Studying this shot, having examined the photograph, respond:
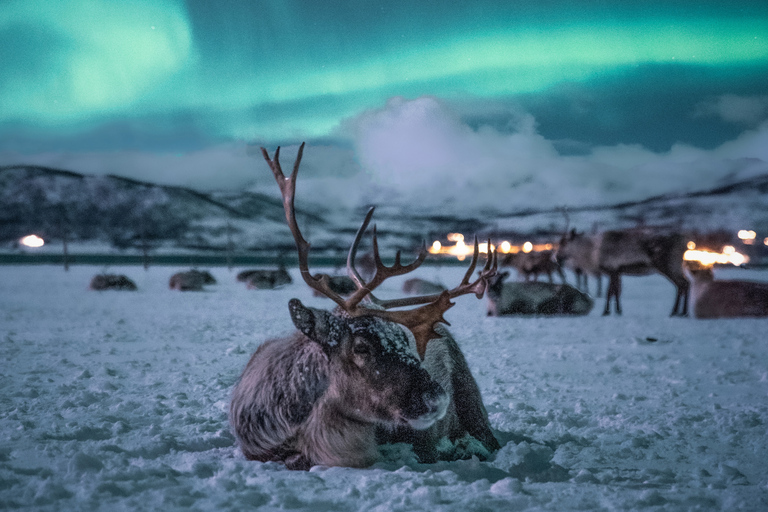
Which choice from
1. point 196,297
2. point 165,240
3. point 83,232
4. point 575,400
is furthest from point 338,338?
point 83,232

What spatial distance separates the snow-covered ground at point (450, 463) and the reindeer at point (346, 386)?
0.45ft

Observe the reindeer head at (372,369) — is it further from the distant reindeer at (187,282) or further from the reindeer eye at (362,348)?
the distant reindeer at (187,282)

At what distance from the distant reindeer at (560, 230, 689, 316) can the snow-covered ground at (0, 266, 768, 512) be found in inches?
131

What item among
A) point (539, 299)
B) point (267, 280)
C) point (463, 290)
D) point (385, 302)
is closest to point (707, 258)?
point (539, 299)

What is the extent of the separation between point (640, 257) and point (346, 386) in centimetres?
1224

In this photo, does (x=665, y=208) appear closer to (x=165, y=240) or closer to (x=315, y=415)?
(x=165, y=240)

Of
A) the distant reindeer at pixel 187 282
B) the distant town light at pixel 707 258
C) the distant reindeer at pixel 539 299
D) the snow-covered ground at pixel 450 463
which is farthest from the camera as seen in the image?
the distant reindeer at pixel 187 282

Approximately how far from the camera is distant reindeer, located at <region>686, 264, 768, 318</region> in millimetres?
11750

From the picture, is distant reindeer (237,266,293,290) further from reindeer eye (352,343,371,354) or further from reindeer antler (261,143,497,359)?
reindeer eye (352,343,371,354)

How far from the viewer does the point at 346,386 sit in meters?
3.33

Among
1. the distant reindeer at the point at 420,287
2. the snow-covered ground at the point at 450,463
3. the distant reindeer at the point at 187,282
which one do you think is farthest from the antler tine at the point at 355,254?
the distant reindeer at the point at 187,282

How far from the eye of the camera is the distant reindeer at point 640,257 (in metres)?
13.2

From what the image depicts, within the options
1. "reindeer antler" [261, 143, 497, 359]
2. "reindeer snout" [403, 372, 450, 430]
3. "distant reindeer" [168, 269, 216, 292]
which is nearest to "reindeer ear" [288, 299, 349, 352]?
"reindeer antler" [261, 143, 497, 359]

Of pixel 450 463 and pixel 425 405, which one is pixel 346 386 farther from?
pixel 450 463
